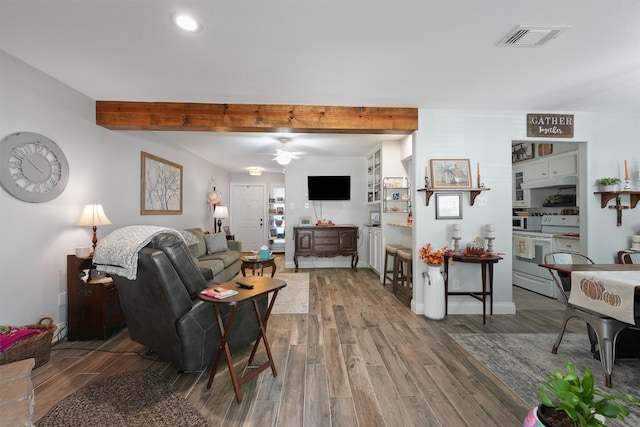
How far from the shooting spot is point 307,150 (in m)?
5.20

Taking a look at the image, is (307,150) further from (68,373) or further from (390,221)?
(68,373)

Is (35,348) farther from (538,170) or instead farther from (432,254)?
(538,170)

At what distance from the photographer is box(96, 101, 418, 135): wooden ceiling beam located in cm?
299

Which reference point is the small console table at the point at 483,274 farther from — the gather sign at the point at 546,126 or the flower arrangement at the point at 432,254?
the gather sign at the point at 546,126

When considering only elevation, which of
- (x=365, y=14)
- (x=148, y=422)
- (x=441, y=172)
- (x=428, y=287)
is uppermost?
(x=365, y=14)

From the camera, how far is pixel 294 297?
12.5 ft

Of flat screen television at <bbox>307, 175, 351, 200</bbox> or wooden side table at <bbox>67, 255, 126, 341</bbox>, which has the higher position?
flat screen television at <bbox>307, 175, 351, 200</bbox>

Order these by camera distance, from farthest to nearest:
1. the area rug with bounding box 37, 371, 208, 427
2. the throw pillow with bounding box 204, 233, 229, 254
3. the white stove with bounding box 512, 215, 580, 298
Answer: the throw pillow with bounding box 204, 233, 229, 254
the white stove with bounding box 512, 215, 580, 298
the area rug with bounding box 37, 371, 208, 427

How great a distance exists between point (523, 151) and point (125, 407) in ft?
20.6

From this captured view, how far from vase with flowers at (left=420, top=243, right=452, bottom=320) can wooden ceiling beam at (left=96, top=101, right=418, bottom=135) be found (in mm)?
1568

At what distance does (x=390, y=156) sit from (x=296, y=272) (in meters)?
2.89

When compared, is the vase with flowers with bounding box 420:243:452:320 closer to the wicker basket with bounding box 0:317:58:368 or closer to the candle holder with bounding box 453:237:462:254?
the candle holder with bounding box 453:237:462:254

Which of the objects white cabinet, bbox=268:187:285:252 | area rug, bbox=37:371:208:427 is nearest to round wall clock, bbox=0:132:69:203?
area rug, bbox=37:371:208:427

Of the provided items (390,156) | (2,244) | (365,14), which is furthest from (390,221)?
(2,244)
